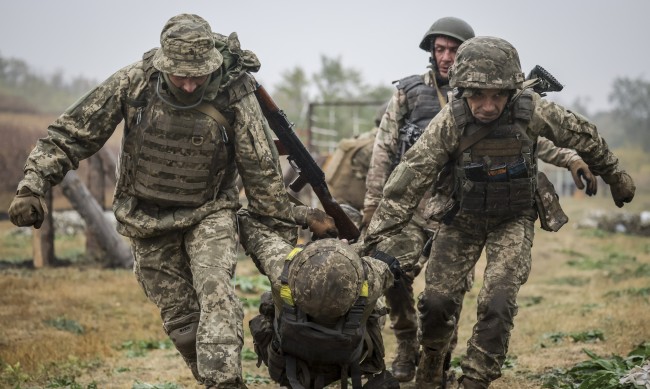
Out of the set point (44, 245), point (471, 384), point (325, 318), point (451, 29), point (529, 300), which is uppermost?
point (451, 29)

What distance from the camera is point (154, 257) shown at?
6668 millimetres

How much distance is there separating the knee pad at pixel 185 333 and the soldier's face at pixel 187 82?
59.4 inches

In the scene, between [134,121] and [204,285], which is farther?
[134,121]

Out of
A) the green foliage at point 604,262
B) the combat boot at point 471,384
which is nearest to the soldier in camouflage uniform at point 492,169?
the combat boot at point 471,384

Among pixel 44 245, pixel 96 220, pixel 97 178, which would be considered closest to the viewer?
pixel 96 220

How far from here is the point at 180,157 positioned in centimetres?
637

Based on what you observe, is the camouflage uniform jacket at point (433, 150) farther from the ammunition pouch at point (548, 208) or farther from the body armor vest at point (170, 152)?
the body armor vest at point (170, 152)

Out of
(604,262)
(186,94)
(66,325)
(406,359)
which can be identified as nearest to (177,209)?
(186,94)

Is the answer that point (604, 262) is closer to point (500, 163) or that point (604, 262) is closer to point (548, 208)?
point (548, 208)

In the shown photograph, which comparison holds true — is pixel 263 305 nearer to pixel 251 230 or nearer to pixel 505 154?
pixel 251 230

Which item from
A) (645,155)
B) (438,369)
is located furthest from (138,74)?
(645,155)

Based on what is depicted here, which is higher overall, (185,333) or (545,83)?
(545,83)

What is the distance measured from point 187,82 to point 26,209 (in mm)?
1281

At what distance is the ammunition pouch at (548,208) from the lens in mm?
6820
